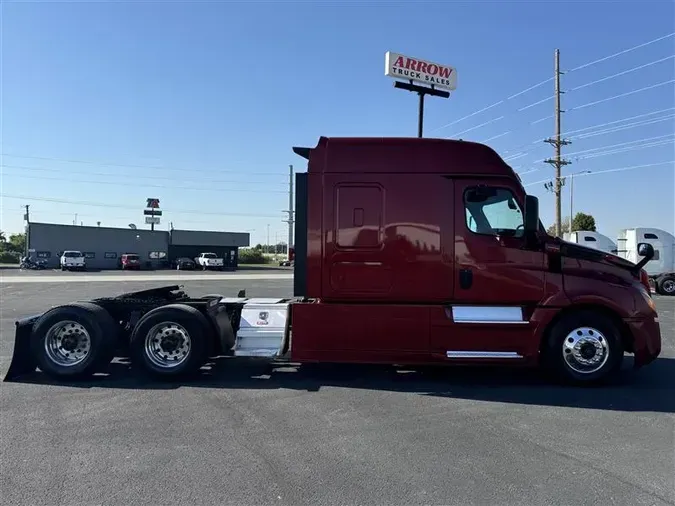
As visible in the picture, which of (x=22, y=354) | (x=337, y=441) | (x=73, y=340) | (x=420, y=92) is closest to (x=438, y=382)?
(x=337, y=441)

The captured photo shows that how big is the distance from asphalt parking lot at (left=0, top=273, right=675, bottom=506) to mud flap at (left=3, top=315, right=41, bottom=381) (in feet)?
0.63

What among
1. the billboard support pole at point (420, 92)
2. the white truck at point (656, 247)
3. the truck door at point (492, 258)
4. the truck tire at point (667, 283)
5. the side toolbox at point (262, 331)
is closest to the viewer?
the truck door at point (492, 258)

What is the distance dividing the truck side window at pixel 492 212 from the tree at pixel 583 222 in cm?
6881

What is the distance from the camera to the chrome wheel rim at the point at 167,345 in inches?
278

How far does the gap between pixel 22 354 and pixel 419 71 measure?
1801cm

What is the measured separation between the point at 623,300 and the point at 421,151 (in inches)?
121

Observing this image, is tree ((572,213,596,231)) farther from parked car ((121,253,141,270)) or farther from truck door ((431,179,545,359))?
truck door ((431,179,545,359))

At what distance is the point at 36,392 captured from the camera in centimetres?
648

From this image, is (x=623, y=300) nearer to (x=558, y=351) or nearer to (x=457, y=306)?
(x=558, y=351)

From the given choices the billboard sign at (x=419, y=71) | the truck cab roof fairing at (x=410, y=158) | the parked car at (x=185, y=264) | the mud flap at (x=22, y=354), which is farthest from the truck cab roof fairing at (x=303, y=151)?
the parked car at (x=185, y=264)

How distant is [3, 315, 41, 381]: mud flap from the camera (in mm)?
7109

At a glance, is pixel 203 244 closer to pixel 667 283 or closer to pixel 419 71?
pixel 419 71

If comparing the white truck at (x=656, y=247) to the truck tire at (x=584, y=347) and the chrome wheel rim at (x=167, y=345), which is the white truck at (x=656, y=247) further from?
the chrome wheel rim at (x=167, y=345)

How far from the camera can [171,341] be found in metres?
7.14
